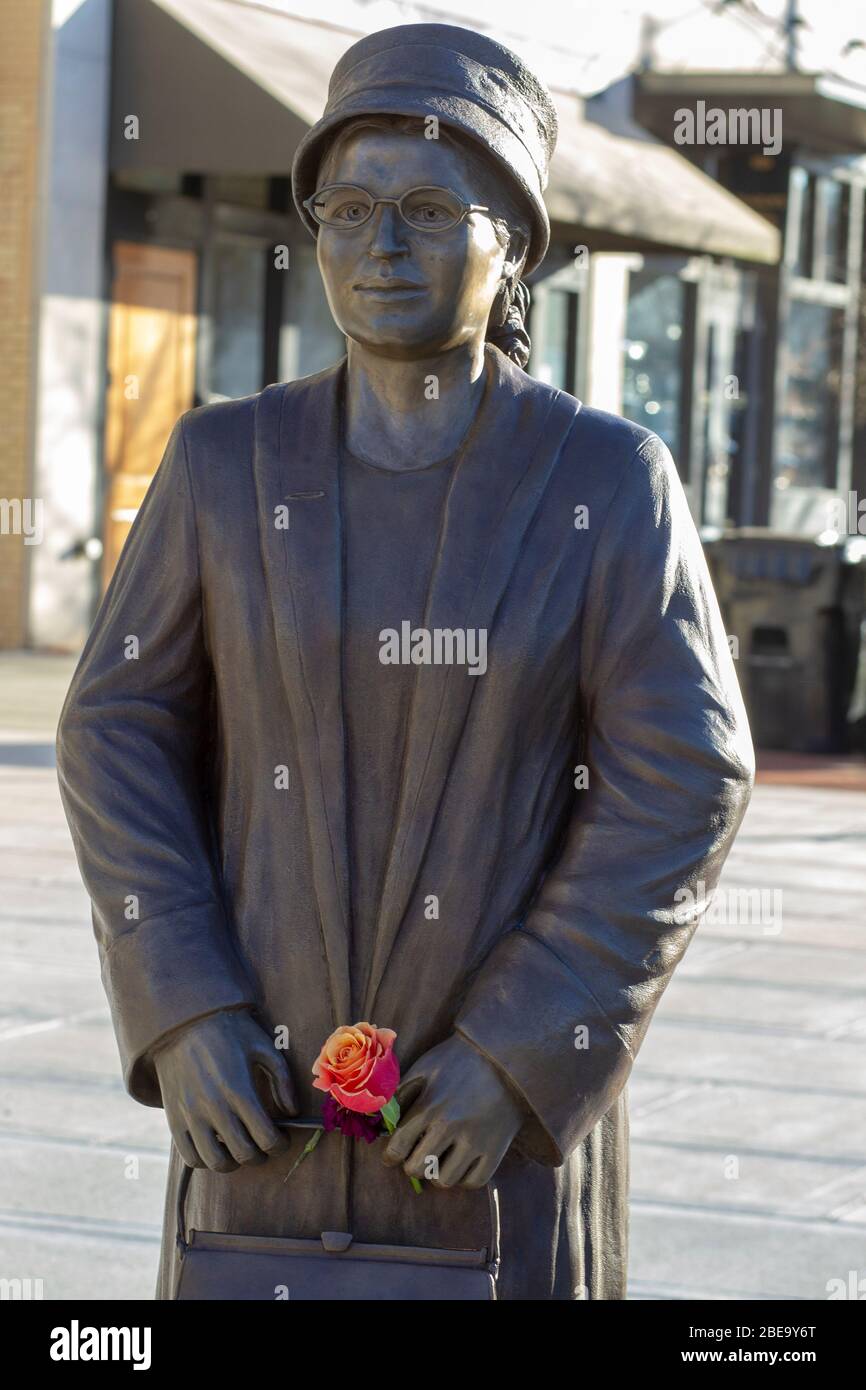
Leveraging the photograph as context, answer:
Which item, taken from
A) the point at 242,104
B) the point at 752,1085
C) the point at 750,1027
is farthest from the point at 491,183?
the point at 242,104

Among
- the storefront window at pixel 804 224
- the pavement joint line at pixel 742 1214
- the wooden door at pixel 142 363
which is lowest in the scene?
the pavement joint line at pixel 742 1214

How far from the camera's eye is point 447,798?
9.36 ft

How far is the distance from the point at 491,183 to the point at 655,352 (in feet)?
74.5

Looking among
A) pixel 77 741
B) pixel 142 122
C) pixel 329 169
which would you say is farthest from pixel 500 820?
pixel 142 122

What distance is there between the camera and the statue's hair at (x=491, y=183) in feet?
9.41

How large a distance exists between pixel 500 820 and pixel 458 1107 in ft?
1.25

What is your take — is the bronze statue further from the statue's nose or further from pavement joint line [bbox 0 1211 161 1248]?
pavement joint line [bbox 0 1211 161 1248]

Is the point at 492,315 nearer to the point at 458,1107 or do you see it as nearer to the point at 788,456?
the point at 458,1107

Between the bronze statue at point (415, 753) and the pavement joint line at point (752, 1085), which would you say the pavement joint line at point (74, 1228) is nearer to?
the pavement joint line at point (752, 1085)

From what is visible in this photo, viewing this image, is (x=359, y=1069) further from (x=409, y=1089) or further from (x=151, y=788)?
(x=151, y=788)

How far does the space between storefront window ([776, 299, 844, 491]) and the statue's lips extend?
26.0 metres

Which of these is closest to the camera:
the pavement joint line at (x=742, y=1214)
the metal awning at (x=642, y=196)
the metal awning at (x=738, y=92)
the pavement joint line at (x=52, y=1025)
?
the pavement joint line at (x=742, y=1214)

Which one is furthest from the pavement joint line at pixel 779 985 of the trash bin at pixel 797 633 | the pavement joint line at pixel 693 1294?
the trash bin at pixel 797 633

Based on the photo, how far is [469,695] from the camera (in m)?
2.84
